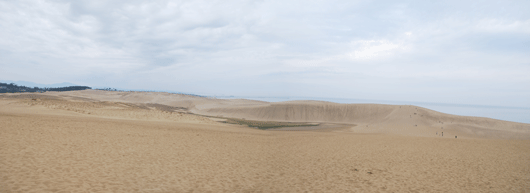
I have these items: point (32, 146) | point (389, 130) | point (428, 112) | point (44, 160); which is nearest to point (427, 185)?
point (44, 160)

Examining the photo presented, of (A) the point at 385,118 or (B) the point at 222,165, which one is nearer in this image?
(B) the point at 222,165

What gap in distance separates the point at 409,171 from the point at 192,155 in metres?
9.50

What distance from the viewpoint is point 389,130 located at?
3194 centimetres

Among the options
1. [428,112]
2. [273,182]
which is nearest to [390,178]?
[273,182]

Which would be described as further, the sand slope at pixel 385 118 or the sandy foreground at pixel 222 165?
the sand slope at pixel 385 118

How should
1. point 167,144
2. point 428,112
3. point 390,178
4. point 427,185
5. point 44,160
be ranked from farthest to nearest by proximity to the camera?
point 428,112, point 167,144, point 390,178, point 427,185, point 44,160

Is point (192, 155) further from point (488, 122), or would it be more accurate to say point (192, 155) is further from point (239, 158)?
point (488, 122)

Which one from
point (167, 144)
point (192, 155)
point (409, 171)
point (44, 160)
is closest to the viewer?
point (44, 160)

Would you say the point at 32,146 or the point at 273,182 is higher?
the point at 32,146

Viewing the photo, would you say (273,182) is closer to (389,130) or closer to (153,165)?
(153,165)

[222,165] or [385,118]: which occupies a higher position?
[385,118]

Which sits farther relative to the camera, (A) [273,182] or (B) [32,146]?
(B) [32,146]

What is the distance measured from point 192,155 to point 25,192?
620cm

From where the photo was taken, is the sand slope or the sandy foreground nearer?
the sandy foreground
